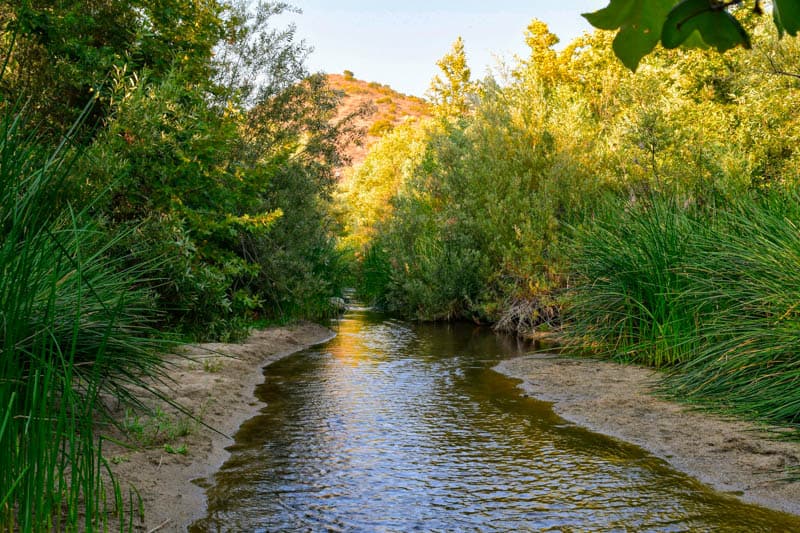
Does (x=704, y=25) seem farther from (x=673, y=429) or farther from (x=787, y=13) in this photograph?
(x=673, y=429)

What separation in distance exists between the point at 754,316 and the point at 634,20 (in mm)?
7322

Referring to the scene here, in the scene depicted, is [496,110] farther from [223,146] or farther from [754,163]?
[223,146]

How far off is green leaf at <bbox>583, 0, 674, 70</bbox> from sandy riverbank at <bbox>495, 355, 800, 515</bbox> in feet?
15.9

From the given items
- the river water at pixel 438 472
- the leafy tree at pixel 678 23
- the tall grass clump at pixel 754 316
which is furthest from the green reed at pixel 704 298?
the leafy tree at pixel 678 23

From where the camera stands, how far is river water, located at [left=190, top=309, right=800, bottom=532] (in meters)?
4.81

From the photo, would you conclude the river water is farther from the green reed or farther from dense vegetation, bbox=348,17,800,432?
dense vegetation, bbox=348,17,800,432

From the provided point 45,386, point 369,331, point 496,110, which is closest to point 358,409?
point 45,386

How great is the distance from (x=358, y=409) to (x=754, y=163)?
13798 millimetres

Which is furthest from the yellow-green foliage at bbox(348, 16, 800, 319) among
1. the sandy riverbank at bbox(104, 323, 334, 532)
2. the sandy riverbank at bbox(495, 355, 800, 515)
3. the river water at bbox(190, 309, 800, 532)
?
the sandy riverbank at bbox(104, 323, 334, 532)

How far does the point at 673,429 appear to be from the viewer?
269 inches

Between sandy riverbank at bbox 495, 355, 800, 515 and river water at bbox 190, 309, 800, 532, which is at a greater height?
sandy riverbank at bbox 495, 355, 800, 515

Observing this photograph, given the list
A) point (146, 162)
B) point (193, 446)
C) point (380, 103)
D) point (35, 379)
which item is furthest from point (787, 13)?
point (380, 103)

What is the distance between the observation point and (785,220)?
6.95 metres

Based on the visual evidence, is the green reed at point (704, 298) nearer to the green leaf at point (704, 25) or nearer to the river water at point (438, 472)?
the river water at point (438, 472)
